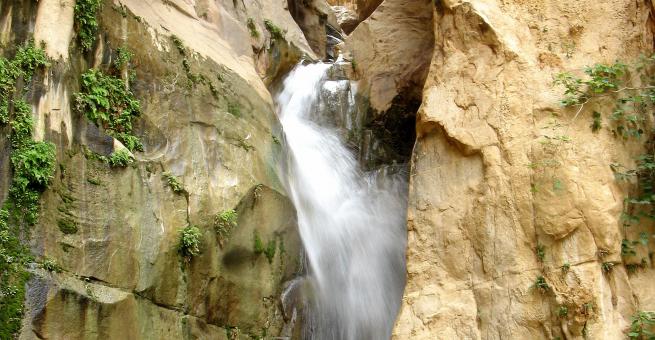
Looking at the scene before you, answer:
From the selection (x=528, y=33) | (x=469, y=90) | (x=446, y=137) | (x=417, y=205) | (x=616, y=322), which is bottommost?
(x=616, y=322)

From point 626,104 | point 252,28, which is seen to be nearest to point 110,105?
point 252,28

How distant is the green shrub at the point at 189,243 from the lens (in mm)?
6574

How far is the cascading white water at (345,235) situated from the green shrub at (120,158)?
292 cm

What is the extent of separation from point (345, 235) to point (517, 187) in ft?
11.1

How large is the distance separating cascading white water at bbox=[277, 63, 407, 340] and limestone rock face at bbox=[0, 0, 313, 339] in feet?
2.02

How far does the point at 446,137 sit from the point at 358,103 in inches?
189

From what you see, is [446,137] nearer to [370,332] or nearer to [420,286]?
[420,286]

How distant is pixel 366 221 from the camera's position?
371 inches

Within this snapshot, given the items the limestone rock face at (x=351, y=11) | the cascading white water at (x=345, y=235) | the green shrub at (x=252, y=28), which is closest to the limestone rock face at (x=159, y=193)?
the cascading white water at (x=345, y=235)

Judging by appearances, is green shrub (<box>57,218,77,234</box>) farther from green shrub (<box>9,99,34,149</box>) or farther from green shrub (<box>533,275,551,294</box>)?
green shrub (<box>533,275,551,294</box>)

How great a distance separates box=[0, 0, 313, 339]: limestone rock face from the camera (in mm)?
5523

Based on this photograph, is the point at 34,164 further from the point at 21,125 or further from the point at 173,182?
the point at 173,182

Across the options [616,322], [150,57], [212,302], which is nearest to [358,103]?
[150,57]

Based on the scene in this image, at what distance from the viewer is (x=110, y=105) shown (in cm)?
657
